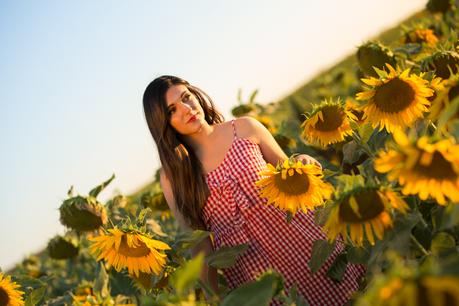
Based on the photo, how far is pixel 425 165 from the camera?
133 cm

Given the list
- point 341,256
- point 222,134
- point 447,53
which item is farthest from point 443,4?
point 341,256

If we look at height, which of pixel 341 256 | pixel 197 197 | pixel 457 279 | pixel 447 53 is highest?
pixel 457 279

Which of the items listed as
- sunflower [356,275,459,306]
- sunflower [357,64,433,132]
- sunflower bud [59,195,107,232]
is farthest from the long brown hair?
sunflower [356,275,459,306]

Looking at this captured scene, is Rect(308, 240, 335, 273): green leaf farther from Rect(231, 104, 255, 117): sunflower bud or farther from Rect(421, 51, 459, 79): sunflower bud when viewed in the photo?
Rect(231, 104, 255, 117): sunflower bud

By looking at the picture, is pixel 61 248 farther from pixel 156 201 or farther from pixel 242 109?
pixel 242 109

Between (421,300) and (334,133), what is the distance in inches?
62.3

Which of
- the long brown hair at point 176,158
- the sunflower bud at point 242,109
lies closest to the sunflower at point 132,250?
the long brown hair at point 176,158

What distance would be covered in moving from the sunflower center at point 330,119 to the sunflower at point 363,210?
32.6 inches

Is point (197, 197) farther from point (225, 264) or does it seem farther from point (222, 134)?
point (225, 264)

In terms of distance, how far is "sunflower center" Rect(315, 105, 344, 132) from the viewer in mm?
2373

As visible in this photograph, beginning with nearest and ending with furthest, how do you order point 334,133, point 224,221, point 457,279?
point 457,279 < point 334,133 < point 224,221

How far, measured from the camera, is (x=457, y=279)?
86cm

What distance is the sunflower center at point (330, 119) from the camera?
93.4 inches

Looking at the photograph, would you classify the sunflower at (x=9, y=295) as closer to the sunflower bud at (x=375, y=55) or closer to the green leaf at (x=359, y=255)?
the green leaf at (x=359, y=255)
